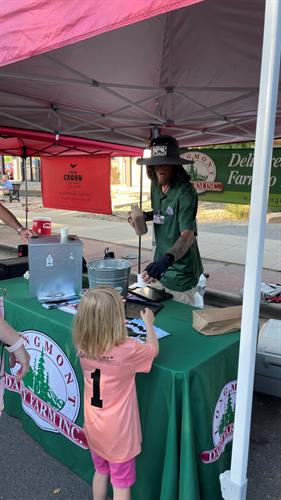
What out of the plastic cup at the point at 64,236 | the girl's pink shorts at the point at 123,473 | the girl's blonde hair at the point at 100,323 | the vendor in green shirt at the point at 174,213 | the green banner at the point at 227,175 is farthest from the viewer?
the green banner at the point at 227,175

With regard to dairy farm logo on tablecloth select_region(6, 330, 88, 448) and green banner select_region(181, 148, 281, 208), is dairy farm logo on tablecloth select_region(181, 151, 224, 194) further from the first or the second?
dairy farm logo on tablecloth select_region(6, 330, 88, 448)

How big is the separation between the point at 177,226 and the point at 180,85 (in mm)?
1425

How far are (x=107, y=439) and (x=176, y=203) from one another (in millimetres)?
1596

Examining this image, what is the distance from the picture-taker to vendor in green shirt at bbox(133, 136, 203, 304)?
2.59m

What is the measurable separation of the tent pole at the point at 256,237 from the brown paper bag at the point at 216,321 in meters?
0.44

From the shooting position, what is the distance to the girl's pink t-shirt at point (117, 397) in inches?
58.0

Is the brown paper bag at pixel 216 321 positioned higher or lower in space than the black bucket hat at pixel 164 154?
lower

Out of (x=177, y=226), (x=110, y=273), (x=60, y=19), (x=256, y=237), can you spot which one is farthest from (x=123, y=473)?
(x=60, y=19)

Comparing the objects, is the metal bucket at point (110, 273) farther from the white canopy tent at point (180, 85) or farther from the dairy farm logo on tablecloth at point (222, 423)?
the white canopy tent at point (180, 85)

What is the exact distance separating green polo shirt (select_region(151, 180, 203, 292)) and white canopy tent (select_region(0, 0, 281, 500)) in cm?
98

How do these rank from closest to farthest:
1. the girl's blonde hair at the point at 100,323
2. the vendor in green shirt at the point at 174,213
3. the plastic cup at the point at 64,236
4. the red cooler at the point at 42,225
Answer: the girl's blonde hair at the point at 100,323, the plastic cup at the point at 64,236, the vendor in green shirt at the point at 174,213, the red cooler at the point at 42,225

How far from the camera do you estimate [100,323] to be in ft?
4.72

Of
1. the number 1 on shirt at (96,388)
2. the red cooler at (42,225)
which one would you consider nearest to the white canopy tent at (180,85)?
the number 1 on shirt at (96,388)

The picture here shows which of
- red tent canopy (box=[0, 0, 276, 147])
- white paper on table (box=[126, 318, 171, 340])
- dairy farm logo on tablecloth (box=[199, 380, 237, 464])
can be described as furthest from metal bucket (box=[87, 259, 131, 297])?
red tent canopy (box=[0, 0, 276, 147])
